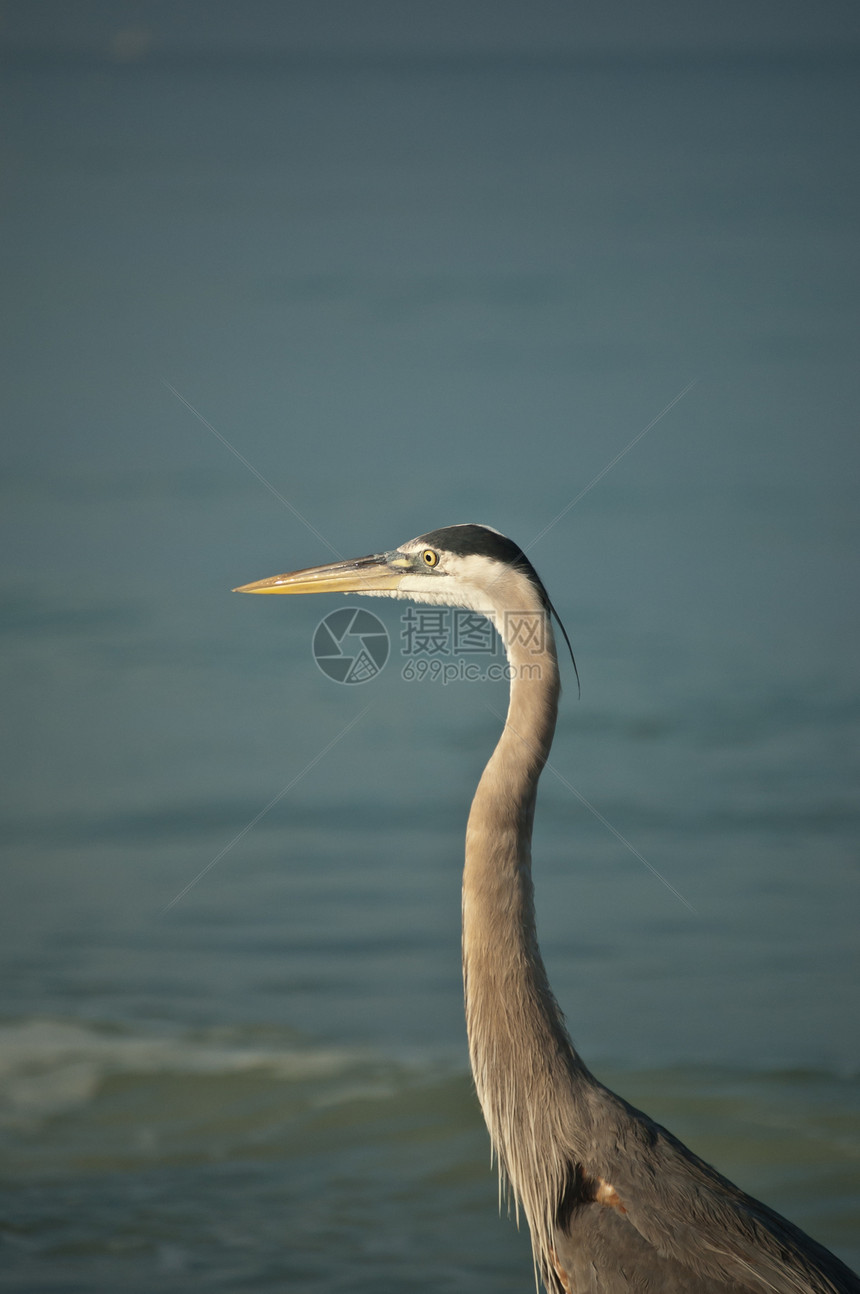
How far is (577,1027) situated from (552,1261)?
2.40 meters

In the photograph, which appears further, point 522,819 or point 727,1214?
point 522,819

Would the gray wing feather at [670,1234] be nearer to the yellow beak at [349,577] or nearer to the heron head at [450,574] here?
the heron head at [450,574]

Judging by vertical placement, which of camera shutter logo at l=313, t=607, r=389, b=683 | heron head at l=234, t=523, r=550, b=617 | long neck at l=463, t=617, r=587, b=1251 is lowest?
long neck at l=463, t=617, r=587, b=1251

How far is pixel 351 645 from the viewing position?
4879mm

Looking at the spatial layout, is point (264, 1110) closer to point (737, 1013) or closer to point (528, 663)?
point (737, 1013)

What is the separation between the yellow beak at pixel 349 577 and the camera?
2492 mm

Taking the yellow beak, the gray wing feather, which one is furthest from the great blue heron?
the yellow beak

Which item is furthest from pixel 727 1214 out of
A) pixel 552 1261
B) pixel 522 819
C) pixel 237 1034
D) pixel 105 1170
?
pixel 237 1034

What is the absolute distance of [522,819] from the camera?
2.14 m

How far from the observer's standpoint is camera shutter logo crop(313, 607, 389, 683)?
15.1 ft

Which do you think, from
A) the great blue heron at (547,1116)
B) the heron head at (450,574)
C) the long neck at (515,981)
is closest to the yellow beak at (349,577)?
the heron head at (450,574)

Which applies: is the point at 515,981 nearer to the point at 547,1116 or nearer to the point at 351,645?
the point at 547,1116

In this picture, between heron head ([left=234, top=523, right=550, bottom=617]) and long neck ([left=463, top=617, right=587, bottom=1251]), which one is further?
heron head ([left=234, top=523, right=550, bottom=617])

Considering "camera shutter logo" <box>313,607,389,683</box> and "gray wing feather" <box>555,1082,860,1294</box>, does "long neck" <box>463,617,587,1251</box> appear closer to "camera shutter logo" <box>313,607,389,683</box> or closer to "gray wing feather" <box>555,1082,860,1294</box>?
"gray wing feather" <box>555,1082,860,1294</box>
